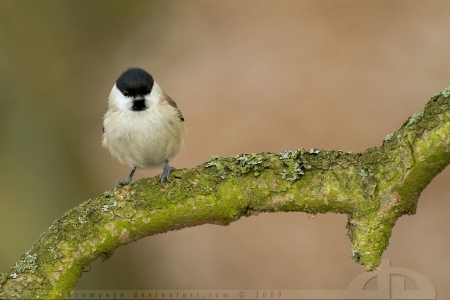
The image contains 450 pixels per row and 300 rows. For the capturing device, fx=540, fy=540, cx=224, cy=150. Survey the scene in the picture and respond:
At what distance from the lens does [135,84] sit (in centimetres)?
276

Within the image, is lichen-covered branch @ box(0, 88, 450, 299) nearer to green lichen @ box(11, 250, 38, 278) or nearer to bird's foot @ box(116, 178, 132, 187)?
green lichen @ box(11, 250, 38, 278)

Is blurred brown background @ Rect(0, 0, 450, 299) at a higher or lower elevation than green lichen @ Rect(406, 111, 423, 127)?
higher

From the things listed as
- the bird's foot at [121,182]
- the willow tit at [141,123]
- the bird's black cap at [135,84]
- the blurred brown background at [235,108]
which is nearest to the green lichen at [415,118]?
the bird's foot at [121,182]

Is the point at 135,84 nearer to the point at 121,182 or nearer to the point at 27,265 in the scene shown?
the point at 121,182

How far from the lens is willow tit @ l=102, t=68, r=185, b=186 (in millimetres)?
2684

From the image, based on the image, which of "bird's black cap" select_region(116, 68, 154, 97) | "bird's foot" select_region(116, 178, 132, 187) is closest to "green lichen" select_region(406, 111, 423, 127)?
"bird's foot" select_region(116, 178, 132, 187)

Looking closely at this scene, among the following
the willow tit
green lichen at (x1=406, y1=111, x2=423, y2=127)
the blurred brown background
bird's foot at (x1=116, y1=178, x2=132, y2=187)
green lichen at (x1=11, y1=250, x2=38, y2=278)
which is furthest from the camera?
the blurred brown background

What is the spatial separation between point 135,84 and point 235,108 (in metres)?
1.59

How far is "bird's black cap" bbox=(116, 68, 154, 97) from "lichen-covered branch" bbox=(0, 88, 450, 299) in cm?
97

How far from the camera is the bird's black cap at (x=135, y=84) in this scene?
277cm

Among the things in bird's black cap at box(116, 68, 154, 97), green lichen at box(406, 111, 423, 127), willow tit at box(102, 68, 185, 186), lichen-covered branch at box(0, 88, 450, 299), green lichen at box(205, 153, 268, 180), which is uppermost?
bird's black cap at box(116, 68, 154, 97)

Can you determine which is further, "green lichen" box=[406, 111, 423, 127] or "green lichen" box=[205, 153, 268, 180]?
"green lichen" box=[205, 153, 268, 180]

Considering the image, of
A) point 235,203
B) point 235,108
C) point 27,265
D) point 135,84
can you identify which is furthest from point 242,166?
point 235,108

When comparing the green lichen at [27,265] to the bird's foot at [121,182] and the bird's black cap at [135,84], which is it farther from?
the bird's black cap at [135,84]
